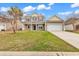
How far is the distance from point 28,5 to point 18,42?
119cm

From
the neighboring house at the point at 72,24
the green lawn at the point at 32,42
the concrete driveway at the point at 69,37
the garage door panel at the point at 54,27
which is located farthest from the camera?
the garage door panel at the point at 54,27

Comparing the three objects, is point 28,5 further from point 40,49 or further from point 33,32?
point 40,49

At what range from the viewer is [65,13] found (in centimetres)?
686

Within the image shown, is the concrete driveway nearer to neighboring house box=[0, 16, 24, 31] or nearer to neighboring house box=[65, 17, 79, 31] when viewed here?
neighboring house box=[65, 17, 79, 31]

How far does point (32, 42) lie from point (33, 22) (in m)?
0.68

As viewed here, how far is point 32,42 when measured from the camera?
688 cm

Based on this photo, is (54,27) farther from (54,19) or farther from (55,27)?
(54,19)

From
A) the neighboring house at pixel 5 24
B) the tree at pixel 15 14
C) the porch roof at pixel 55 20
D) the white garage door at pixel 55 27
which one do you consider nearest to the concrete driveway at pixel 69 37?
the white garage door at pixel 55 27

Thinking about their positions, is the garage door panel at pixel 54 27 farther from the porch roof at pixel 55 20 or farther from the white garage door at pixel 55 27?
the porch roof at pixel 55 20

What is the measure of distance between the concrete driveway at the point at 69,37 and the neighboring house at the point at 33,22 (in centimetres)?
45

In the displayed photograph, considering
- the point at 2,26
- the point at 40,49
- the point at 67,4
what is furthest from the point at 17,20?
the point at 67,4

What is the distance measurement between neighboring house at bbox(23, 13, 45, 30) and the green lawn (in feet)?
0.54

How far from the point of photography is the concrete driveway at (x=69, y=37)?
6895 mm

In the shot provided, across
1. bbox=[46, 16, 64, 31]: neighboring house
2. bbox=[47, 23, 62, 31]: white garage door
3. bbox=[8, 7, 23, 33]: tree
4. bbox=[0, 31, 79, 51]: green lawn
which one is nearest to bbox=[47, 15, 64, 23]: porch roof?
bbox=[46, 16, 64, 31]: neighboring house
